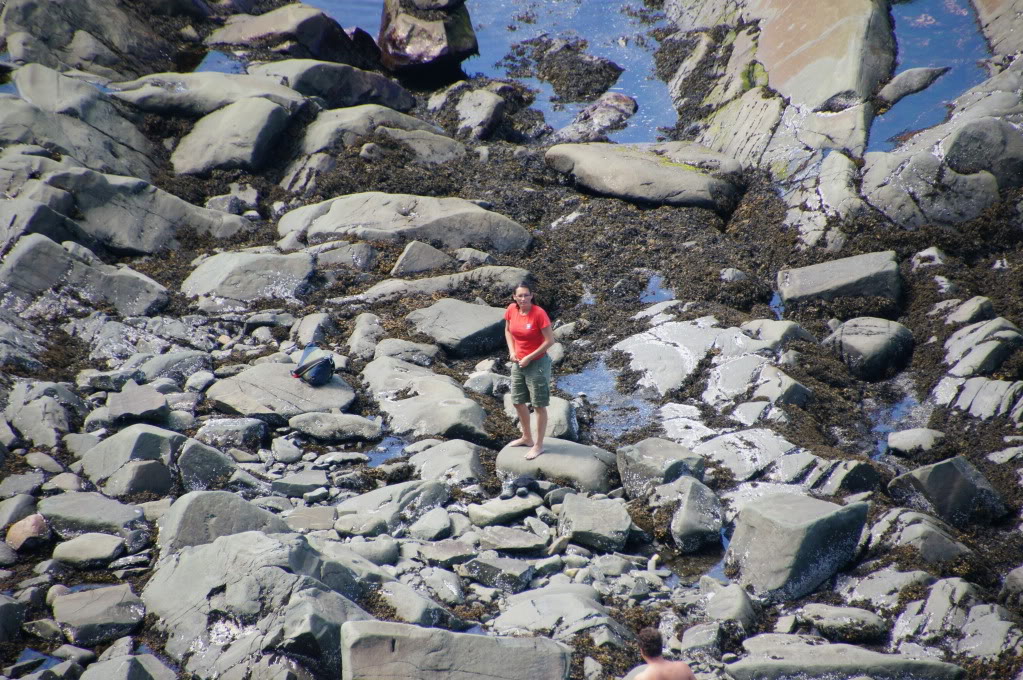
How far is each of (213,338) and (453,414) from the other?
3.53m

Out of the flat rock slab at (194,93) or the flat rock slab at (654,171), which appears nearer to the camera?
the flat rock slab at (654,171)

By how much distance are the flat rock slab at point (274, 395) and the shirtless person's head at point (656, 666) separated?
15.2 ft

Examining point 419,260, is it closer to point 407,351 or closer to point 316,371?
point 407,351

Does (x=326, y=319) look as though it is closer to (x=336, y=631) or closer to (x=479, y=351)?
(x=479, y=351)

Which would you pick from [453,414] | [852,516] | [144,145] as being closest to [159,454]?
[453,414]

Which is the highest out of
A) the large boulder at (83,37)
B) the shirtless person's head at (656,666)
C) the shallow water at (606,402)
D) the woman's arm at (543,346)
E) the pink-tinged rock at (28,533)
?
the large boulder at (83,37)

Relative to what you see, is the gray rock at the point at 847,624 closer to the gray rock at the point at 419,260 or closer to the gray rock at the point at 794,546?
the gray rock at the point at 794,546

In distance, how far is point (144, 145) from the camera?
12930 millimetres

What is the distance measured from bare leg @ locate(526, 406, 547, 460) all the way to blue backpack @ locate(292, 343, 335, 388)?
2.39 meters

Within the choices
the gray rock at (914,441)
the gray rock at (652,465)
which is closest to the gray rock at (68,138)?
the gray rock at (652,465)

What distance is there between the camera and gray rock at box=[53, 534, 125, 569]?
5441 millimetres

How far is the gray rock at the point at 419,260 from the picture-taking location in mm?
10703

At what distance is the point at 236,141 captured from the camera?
13.1 meters

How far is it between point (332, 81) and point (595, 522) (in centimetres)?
1174
